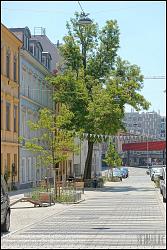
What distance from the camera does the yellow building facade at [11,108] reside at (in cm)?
4044

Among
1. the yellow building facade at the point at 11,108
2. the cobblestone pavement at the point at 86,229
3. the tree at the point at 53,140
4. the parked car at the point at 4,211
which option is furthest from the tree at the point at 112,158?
the parked car at the point at 4,211

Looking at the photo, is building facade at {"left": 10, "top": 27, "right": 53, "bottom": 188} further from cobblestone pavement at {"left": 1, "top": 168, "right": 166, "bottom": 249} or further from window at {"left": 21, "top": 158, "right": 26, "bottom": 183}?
cobblestone pavement at {"left": 1, "top": 168, "right": 166, "bottom": 249}

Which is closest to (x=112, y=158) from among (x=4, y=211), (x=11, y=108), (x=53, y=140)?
(x=11, y=108)

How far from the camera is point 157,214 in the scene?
922 inches

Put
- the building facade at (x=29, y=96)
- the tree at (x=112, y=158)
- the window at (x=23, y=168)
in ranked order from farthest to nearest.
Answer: the tree at (x=112, y=158) → the window at (x=23, y=168) → the building facade at (x=29, y=96)

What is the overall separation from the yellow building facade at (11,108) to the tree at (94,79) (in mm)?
7019

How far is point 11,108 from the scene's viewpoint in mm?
42906

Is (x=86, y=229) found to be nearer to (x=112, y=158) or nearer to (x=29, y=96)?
(x=29, y=96)

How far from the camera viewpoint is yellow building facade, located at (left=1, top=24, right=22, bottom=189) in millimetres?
40438

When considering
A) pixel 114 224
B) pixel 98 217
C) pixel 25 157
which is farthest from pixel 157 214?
pixel 25 157

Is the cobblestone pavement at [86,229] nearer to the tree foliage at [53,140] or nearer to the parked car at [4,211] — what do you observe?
the parked car at [4,211]

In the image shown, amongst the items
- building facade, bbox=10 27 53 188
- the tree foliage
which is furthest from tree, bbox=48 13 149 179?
the tree foliage

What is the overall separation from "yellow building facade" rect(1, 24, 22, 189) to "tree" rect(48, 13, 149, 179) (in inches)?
276

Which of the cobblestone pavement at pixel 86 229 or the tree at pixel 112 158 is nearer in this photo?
the cobblestone pavement at pixel 86 229
